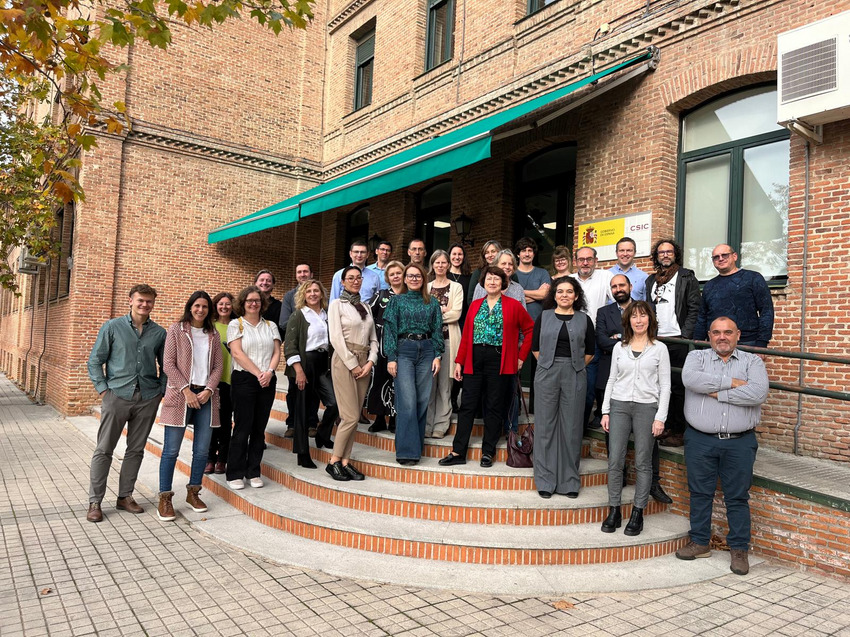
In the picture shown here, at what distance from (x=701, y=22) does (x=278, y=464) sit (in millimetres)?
7180

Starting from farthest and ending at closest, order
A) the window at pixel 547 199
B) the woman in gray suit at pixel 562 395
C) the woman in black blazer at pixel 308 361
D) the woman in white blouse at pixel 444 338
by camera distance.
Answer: the window at pixel 547 199, the woman in white blouse at pixel 444 338, the woman in black blazer at pixel 308 361, the woman in gray suit at pixel 562 395

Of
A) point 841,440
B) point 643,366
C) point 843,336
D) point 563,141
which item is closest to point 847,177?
point 843,336

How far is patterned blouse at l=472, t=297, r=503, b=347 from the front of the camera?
550cm

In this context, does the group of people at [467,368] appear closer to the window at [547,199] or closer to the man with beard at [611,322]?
the man with beard at [611,322]

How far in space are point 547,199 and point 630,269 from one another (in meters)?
4.00

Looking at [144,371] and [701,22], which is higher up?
[701,22]

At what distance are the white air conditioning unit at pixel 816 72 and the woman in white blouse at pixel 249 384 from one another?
574 centimetres

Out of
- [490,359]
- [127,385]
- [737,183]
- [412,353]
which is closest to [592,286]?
[490,359]

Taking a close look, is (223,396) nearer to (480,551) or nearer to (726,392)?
(480,551)

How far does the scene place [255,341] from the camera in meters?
5.77

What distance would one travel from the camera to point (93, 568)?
4.32 meters

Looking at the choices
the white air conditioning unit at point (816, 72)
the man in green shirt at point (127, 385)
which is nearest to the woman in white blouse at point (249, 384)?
the man in green shirt at point (127, 385)

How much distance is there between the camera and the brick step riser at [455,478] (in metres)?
5.30

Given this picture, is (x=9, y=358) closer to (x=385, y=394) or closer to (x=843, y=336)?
(x=385, y=394)
